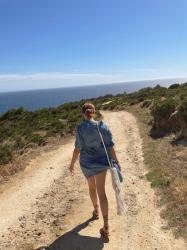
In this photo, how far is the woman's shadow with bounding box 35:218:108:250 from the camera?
19.4 feet

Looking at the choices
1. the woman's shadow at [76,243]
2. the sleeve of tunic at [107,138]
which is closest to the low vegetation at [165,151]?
the woman's shadow at [76,243]

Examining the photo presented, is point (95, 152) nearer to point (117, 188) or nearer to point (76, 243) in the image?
point (117, 188)

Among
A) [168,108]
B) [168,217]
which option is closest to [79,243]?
[168,217]

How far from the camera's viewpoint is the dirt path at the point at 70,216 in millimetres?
6074

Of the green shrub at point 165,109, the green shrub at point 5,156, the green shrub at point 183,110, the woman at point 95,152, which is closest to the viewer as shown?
the woman at point 95,152

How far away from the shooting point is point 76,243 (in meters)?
6.06

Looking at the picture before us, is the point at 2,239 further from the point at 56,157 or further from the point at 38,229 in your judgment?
the point at 56,157

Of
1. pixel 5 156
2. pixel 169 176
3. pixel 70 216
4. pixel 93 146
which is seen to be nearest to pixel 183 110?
pixel 169 176

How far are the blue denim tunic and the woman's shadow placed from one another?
1180 mm

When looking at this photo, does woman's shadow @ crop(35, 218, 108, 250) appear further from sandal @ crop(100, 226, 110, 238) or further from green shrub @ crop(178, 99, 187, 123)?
green shrub @ crop(178, 99, 187, 123)

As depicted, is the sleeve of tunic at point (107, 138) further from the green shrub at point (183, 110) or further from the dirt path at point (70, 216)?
the green shrub at point (183, 110)

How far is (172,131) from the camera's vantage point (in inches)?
625

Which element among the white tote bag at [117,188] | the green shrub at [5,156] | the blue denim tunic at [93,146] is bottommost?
the green shrub at [5,156]

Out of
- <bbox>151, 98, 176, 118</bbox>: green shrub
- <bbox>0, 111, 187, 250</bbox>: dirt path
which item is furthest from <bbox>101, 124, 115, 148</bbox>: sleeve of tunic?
<bbox>151, 98, 176, 118</bbox>: green shrub
